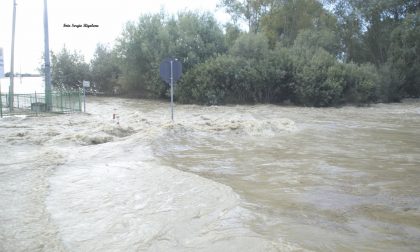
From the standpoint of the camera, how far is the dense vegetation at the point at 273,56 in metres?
32.9

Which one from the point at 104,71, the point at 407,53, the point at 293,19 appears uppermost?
the point at 293,19

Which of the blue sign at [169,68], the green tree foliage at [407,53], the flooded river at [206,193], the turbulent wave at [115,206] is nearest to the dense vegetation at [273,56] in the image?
the green tree foliage at [407,53]

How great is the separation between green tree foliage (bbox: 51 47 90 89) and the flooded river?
33289mm

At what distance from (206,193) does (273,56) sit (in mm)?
28213

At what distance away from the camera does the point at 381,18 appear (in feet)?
138

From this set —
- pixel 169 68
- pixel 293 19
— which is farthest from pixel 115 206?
pixel 293 19

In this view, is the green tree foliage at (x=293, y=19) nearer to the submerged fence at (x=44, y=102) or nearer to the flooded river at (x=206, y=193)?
the submerged fence at (x=44, y=102)

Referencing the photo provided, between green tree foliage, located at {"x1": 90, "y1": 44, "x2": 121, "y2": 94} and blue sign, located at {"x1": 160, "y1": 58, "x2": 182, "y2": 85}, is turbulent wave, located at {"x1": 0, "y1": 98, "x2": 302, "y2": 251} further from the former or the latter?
green tree foliage, located at {"x1": 90, "y1": 44, "x2": 121, "y2": 94}

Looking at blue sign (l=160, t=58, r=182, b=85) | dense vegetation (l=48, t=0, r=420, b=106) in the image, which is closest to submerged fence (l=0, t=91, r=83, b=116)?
blue sign (l=160, t=58, r=182, b=85)

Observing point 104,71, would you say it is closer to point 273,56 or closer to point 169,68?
point 273,56

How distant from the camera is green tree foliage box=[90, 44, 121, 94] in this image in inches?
1813

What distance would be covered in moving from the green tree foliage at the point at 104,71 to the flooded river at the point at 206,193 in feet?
105

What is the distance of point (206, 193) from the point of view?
758cm

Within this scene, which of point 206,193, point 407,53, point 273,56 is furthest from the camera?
point 407,53
